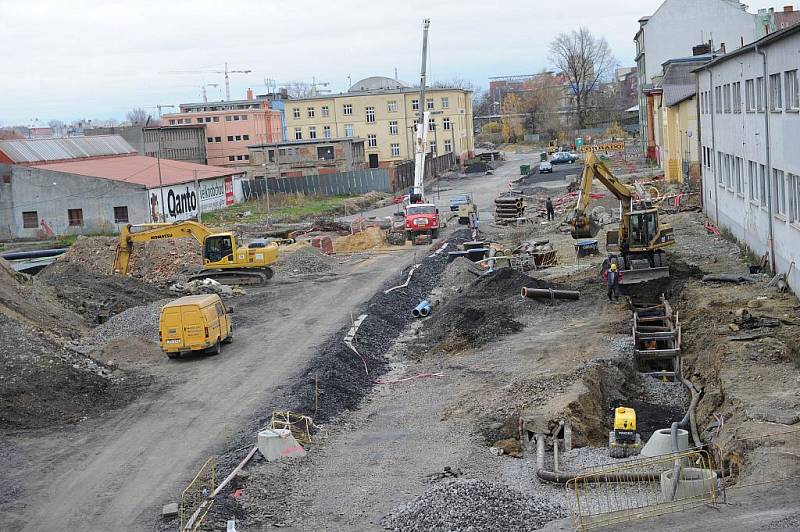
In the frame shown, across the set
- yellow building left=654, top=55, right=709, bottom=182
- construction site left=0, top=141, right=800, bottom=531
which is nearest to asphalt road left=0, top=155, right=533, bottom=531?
construction site left=0, top=141, right=800, bottom=531

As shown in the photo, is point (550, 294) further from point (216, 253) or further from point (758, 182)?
point (216, 253)

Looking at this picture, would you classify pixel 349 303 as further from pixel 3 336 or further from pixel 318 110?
pixel 318 110

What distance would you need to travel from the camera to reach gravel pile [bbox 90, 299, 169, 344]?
30047 millimetres

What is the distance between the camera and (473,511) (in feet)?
46.0

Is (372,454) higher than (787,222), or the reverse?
(787,222)

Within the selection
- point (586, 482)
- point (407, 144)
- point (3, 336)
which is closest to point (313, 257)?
point (3, 336)

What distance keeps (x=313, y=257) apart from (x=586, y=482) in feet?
95.1

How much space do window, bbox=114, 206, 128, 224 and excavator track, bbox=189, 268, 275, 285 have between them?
2132cm

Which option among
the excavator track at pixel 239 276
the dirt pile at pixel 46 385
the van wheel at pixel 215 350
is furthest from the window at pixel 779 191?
the excavator track at pixel 239 276

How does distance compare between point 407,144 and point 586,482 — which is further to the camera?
point 407,144

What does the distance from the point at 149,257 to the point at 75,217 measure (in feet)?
58.3

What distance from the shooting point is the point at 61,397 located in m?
23.0

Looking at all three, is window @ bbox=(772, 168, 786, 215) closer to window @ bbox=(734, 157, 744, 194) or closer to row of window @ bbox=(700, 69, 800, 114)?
row of window @ bbox=(700, 69, 800, 114)

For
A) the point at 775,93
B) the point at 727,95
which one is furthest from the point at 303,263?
the point at 775,93
